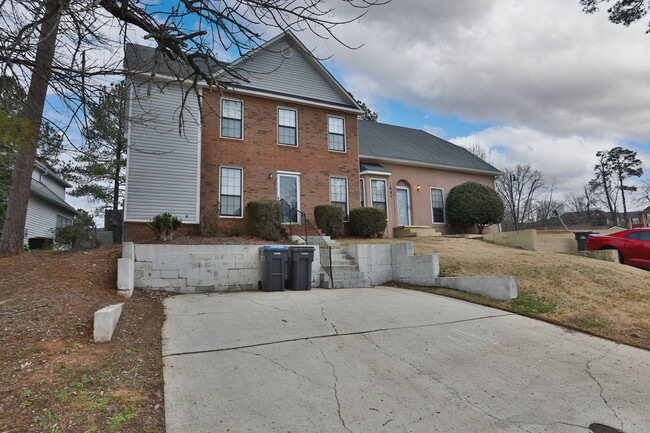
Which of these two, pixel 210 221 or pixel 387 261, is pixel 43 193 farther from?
pixel 387 261

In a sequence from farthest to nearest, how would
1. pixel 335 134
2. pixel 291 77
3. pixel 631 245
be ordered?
pixel 335 134
pixel 291 77
pixel 631 245

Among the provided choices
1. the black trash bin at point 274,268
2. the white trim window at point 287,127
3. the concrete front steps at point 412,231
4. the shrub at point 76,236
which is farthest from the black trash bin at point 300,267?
the shrub at point 76,236

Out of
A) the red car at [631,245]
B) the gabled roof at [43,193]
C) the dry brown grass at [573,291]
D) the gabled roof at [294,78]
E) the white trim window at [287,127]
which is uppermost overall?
the gabled roof at [294,78]

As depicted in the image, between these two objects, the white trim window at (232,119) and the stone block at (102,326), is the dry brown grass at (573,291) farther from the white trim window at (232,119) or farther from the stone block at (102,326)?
the white trim window at (232,119)

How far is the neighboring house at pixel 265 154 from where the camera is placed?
38.0 ft

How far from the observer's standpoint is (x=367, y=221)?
14.0 metres

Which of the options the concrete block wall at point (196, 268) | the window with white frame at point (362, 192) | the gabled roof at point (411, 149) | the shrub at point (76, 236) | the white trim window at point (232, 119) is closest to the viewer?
the concrete block wall at point (196, 268)

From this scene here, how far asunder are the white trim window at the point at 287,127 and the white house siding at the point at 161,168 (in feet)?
10.8

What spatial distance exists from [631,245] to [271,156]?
12.1 m

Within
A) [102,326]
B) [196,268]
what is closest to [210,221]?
[196,268]

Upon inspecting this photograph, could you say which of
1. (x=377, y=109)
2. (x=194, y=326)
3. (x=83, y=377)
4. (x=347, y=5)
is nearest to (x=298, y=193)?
(x=194, y=326)

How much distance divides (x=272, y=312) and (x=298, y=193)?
8.25 meters

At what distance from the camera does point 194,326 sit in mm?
5215

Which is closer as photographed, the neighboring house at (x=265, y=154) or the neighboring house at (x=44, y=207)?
the neighboring house at (x=265, y=154)
